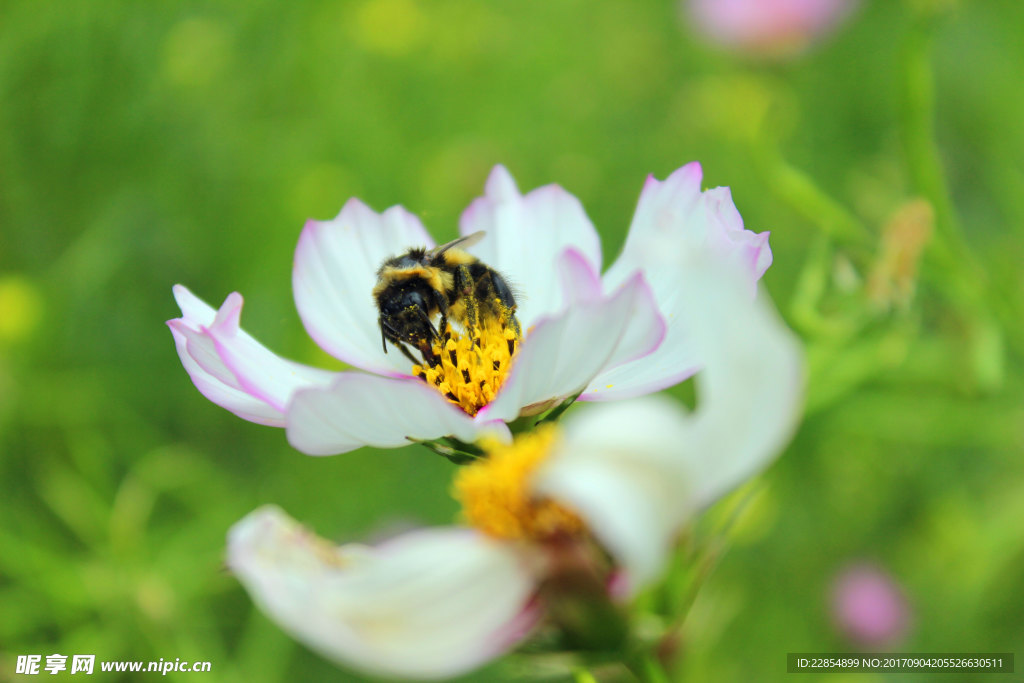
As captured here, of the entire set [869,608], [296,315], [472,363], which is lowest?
[869,608]

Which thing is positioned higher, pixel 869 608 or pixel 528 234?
pixel 528 234

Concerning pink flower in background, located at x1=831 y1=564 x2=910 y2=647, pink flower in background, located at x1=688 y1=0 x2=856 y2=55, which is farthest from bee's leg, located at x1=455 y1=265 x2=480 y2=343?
pink flower in background, located at x1=688 y1=0 x2=856 y2=55

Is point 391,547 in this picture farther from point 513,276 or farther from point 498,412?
point 513,276

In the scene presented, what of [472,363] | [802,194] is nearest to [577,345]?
[472,363]

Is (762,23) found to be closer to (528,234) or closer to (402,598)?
(528,234)

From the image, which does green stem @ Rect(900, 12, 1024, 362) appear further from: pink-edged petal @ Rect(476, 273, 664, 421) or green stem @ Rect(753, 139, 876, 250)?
pink-edged petal @ Rect(476, 273, 664, 421)

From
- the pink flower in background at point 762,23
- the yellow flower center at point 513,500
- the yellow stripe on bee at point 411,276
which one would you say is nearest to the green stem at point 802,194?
the yellow stripe on bee at point 411,276
